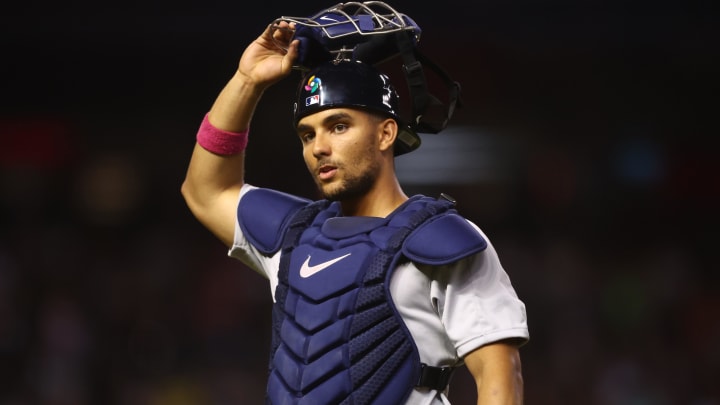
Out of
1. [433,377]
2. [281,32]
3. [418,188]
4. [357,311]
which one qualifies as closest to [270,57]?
[281,32]

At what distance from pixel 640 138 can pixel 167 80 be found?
2.66m

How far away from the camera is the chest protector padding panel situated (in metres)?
1.82

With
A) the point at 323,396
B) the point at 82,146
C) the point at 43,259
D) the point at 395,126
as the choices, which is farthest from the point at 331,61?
the point at 82,146

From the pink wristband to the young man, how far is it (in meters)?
0.20

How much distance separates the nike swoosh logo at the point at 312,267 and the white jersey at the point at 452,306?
116 mm

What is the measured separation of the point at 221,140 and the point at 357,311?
1.80ft

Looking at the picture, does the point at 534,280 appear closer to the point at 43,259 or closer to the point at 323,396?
the point at 43,259

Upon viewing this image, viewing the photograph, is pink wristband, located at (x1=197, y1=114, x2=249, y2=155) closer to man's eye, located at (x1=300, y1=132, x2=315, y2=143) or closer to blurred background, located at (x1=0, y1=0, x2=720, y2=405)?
man's eye, located at (x1=300, y1=132, x2=315, y2=143)

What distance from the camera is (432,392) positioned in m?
1.86

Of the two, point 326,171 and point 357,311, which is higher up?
point 326,171

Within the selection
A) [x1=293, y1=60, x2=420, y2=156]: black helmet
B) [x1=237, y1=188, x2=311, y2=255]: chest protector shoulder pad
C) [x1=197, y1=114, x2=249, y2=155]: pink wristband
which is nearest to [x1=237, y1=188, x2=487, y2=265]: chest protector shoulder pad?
[x1=237, y1=188, x2=311, y2=255]: chest protector shoulder pad

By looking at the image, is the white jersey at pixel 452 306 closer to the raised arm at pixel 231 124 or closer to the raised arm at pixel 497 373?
the raised arm at pixel 497 373

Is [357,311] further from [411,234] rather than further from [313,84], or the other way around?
[313,84]

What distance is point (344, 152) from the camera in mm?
1903
